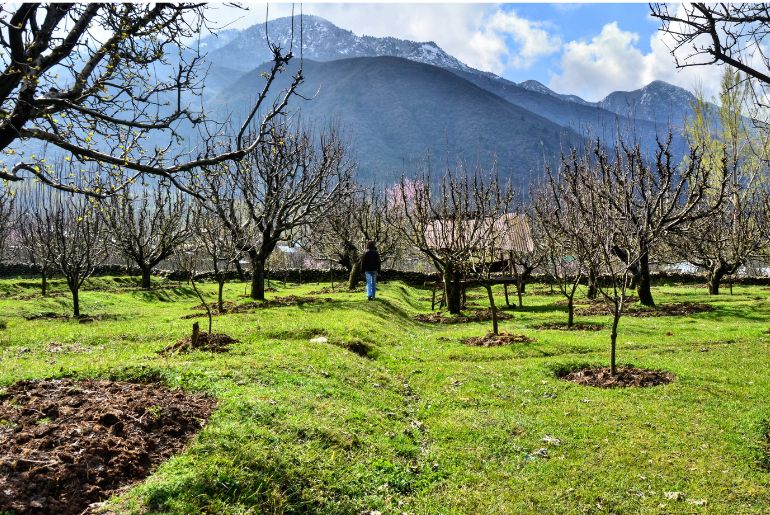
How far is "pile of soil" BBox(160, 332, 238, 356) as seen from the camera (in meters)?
13.2

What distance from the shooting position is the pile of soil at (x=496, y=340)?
54.7 ft

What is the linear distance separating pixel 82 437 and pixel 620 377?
37.4 ft

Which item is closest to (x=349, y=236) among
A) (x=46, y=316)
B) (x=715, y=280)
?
(x=46, y=316)

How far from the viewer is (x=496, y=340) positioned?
666 inches

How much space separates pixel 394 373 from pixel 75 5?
33.5 ft

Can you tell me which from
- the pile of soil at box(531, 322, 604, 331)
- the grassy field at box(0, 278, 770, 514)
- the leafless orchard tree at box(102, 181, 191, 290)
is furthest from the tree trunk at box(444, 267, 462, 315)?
the leafless orchard tree at box(102, 181, 191, 290)

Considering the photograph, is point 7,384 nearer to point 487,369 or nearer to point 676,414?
point 487,369

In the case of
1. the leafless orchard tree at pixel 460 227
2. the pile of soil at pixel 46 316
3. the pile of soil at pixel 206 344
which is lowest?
the pile of soil at pixel 46 316

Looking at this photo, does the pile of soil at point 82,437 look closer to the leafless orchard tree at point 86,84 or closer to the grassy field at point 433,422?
the grassy field at point 433,422

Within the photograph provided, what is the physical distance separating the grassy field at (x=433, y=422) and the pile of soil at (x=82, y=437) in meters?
0.37

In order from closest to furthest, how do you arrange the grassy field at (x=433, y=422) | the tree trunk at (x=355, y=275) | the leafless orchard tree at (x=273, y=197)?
the grassy field at (x=433, y=422) → the leafless orchard tree at (x=273, y=197) → the tree trunk at (x=355, y=275)

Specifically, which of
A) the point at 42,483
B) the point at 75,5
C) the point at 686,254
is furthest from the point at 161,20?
the point at 686,254

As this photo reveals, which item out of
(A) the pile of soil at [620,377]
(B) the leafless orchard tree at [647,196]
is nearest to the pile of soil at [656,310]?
(B) the leafless orchard tree at [647,196]

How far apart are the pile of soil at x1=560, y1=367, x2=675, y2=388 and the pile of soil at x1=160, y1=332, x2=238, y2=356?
921 centimetres
